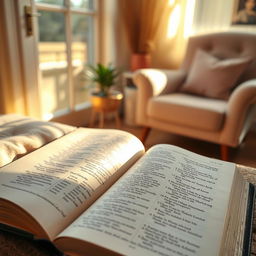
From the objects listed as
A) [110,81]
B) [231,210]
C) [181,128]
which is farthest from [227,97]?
[231,210]

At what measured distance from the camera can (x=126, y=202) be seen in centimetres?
39

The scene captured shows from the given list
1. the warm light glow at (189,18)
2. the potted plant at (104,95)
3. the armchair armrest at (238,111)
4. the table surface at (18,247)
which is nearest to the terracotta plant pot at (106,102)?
the potted plant at (104,95)

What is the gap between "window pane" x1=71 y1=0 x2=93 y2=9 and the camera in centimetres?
199

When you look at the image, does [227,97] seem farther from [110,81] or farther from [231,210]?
[231,210]

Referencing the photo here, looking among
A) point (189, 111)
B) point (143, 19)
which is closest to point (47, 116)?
point (189, 111)

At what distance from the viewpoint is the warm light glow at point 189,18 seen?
2256 mm

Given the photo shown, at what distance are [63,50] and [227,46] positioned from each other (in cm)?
123

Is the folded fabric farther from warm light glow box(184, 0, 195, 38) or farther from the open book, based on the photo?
warm light glow box(184, 0, 195, 38)

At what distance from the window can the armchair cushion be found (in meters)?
0.78

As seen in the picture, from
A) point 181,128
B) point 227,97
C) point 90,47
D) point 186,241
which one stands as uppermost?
point 90,47

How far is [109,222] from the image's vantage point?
0.35m

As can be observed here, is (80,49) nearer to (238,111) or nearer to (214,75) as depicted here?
(214,75)

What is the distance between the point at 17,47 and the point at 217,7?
5.27 ft

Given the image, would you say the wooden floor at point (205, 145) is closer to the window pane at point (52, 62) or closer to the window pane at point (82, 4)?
the window pane at point (52, 62)
